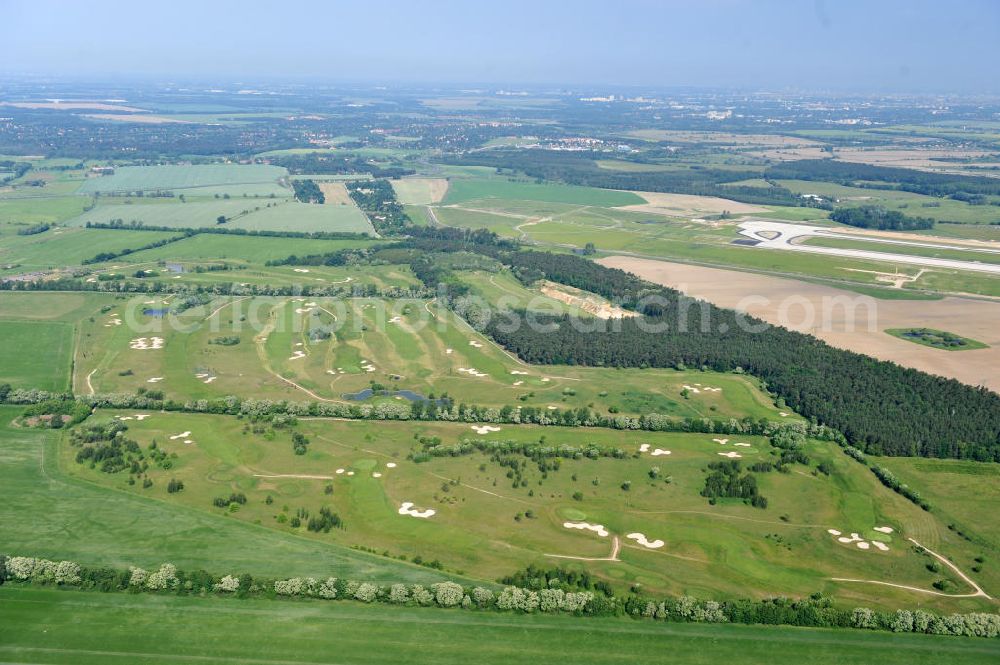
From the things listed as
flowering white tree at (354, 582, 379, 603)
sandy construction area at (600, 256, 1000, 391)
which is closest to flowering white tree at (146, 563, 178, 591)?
flowering white tree at (354, 582, 379, 603)

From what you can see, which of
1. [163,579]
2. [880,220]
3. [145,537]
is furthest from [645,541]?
[880,220]

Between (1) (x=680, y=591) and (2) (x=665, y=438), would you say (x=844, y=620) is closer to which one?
(1) (x=680, y=591)

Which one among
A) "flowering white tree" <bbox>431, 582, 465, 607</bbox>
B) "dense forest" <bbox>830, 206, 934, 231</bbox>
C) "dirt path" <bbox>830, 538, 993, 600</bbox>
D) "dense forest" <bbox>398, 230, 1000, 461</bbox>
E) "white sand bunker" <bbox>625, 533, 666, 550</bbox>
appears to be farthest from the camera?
"dense forest" <bbox>830, 206, 934, 231</bbox>

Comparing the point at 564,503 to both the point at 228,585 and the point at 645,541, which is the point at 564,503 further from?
the point at 228,585

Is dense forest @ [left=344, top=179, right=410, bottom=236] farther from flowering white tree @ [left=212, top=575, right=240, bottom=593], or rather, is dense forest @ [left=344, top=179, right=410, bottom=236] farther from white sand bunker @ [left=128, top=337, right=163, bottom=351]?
flowering white tree @ [left=212, top=575, right=240, bottom=593]

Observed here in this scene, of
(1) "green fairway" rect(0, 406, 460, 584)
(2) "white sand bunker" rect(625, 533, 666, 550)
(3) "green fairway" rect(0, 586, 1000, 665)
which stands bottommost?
(3) "green fairway" rect(0, 586, 1000, 665)
